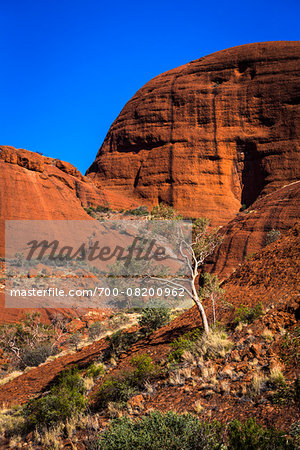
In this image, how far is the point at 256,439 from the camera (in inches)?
169

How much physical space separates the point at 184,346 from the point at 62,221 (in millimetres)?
29231

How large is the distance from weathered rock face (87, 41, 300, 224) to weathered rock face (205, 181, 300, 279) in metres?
25.0

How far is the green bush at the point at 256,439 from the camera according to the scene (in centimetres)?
422

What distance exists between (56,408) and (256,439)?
5.09m

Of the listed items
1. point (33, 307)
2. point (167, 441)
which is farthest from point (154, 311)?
point (33, 307)

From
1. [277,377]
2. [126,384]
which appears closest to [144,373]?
[126,384]

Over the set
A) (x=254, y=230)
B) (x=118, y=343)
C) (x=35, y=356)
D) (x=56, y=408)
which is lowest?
(x=35, y=356)

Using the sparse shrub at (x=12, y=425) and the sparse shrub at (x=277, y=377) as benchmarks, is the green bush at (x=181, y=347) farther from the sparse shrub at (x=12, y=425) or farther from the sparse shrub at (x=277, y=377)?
the sparse shrub at (x=12, y=425)

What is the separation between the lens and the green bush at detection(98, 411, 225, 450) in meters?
4.62

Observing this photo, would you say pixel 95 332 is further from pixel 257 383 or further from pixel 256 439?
pixel 256 439

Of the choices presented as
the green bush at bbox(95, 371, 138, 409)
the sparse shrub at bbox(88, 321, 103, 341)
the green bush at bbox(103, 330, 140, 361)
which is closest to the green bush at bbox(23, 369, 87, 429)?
the green bush at bbox(95, 371, 138, 409)

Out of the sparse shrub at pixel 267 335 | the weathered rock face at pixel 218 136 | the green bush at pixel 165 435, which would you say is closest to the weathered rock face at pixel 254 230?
the sparse shrub at pixel 267 335

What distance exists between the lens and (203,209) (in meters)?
58.9

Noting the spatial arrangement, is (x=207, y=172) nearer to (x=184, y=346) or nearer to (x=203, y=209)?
→ (x=203, y=209)
